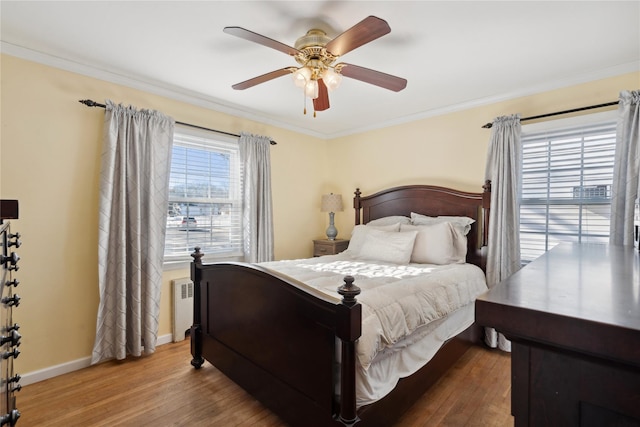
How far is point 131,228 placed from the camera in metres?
2.66

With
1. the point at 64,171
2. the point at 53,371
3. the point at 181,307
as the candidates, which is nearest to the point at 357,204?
the point at 181,307

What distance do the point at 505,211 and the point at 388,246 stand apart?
111 centimetres

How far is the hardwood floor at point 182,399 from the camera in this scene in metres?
1.87

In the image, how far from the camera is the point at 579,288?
23.7 inches

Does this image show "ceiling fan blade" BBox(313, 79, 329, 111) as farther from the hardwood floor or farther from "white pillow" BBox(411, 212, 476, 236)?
the hardwood floor

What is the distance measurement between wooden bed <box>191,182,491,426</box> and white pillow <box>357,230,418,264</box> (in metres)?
0.83

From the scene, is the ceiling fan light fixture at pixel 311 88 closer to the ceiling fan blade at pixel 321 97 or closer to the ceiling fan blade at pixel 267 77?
the ceiling fan blade at pixel 321 97

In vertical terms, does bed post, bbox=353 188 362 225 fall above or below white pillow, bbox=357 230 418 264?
above

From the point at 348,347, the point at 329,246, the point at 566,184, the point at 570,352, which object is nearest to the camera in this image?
the point at 570,352

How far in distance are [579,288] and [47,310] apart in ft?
10.6

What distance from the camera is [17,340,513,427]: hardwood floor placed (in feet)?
6.13

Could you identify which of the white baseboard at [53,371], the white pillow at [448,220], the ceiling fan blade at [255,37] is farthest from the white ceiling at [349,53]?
the white baseboard at [53,371]

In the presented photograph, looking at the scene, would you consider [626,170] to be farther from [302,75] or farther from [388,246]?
[302,75]

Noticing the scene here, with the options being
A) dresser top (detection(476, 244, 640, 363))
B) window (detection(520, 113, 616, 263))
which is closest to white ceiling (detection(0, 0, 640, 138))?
window (detection(520, 113, 616, 263))
